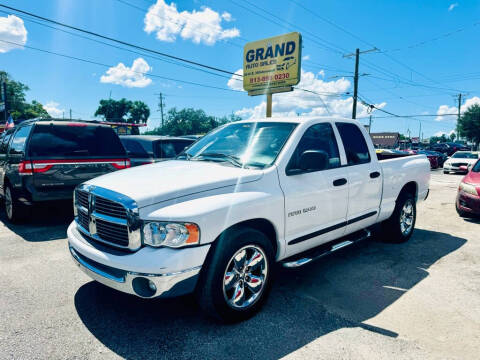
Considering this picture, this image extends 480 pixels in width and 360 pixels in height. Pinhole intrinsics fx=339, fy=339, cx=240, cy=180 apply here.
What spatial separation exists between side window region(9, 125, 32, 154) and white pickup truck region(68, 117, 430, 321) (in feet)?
10.5

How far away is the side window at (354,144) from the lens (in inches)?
163

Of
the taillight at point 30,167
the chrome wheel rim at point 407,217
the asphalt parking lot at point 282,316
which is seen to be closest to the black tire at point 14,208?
the taillight at point 30,167

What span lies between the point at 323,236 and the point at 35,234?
466cm

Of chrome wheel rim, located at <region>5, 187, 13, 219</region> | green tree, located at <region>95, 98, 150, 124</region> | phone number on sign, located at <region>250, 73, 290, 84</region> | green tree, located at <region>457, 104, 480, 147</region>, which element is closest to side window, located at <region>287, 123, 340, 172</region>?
chrome wheel rim, located at <region>5, 187, 13, 219</region>

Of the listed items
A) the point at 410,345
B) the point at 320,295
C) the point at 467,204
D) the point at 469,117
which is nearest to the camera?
the point at 410,345

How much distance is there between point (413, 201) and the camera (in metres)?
5.42

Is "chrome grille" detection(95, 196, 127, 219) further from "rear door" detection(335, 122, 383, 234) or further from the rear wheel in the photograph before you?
the rear wheel

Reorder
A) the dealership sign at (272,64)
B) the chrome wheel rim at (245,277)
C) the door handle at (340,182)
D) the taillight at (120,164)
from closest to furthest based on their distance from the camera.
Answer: the chrome wheel rim at (245,277)
the door handle at (340,182)
the taillight at (120,164)
the dealership sign at (272,64)

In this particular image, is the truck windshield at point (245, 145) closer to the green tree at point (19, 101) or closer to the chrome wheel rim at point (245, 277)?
the chrome wheel rim at point (245, 277)

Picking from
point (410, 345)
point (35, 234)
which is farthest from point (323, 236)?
point (35, 234)

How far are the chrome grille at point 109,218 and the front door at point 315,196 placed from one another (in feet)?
4.49

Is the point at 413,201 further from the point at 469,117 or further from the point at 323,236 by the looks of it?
the point at 469,117

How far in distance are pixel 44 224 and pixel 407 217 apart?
6.30m

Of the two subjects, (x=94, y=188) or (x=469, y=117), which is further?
(x=469, y=117)
